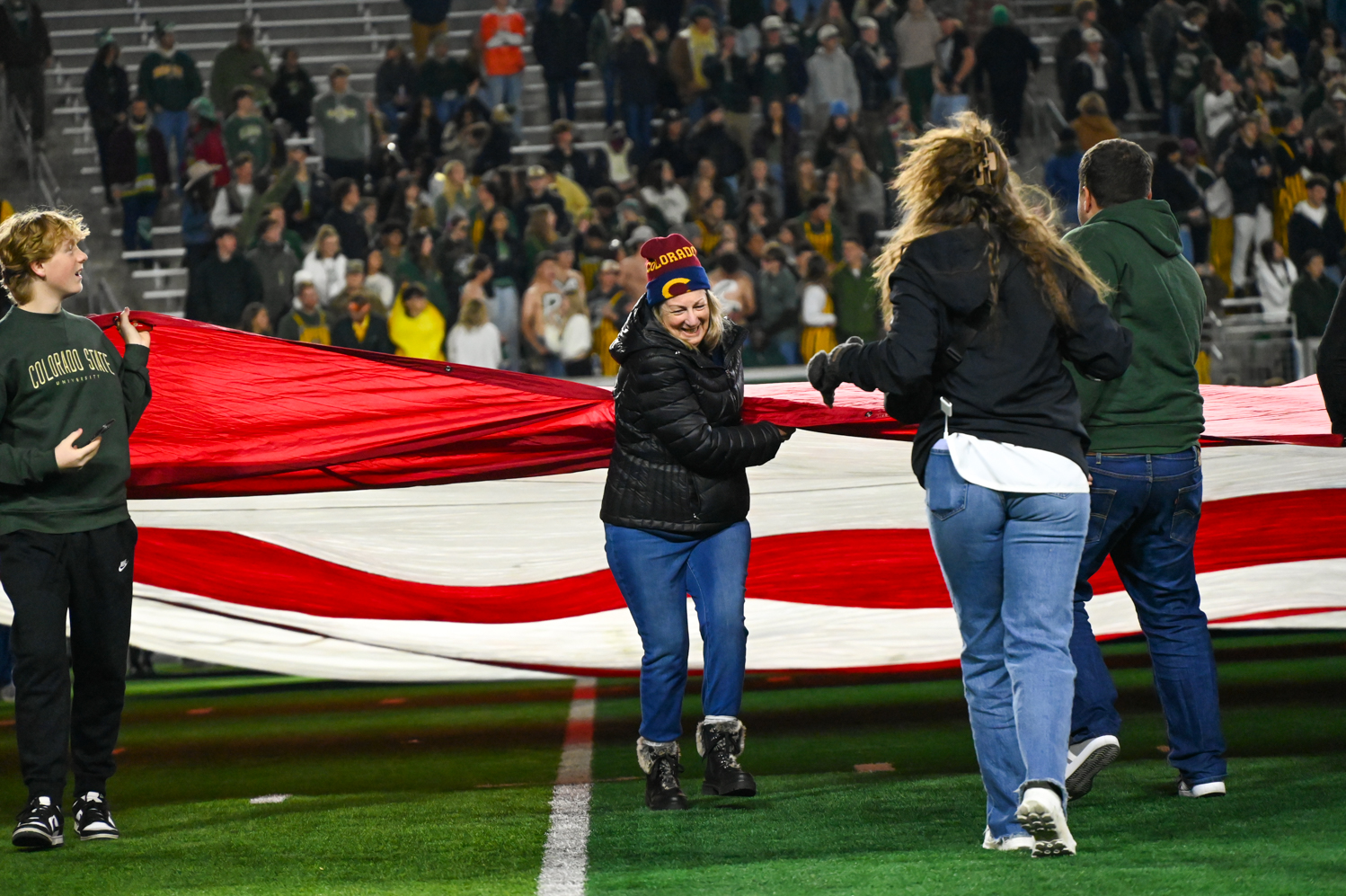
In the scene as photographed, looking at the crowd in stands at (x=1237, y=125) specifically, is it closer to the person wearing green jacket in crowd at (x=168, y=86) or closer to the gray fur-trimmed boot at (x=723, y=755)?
the person wearing green jacket in crowd at (x=168, y=86)

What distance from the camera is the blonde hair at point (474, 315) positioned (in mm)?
11195

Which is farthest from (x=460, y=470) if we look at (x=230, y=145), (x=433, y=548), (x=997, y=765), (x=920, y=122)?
(x=920, y=122)

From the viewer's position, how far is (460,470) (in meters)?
4.85

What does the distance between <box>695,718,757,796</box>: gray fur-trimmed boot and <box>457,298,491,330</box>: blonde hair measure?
24.3 ft

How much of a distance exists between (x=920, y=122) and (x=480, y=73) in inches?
163

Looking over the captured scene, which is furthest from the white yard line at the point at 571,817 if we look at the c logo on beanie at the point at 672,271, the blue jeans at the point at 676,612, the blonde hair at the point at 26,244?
the blonde hair at the point at 26,244

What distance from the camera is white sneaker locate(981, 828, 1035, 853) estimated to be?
3.31m

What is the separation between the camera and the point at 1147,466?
3.66 m

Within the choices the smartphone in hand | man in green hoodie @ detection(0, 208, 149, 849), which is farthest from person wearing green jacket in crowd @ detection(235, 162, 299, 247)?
the smartphone in hand

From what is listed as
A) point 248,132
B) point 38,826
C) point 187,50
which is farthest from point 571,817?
point 187,50

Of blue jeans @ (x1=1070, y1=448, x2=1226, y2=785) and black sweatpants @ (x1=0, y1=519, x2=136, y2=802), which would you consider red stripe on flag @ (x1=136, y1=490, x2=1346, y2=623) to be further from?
blue jeans @ (x1=1070, y1=448, x2=1226, y2=785)

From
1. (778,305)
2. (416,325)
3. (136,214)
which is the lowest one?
(778,305)

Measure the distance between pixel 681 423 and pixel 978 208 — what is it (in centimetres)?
107

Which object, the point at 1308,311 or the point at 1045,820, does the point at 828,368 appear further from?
the point at 1308,311
